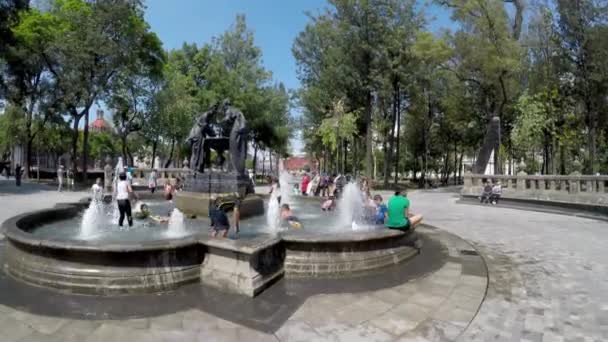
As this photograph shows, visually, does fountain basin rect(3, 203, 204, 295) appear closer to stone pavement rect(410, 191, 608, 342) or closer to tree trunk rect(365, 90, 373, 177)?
stone pavement rect(410, 191, 608, 342)

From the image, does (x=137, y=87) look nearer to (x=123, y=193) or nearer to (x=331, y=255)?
(x=123, y=193)

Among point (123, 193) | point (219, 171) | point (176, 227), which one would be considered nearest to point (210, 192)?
point (219, 171)

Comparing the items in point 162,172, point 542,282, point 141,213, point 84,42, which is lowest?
point 542,282

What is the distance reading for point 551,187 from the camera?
59.9 feet

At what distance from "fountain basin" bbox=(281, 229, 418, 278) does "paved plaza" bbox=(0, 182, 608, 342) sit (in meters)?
0.33

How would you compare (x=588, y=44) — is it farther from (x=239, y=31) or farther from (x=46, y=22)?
(x=46, y=22)

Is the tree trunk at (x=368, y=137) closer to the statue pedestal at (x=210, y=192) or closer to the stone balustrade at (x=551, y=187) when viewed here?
the stone balustrade at (x=551, y=187)

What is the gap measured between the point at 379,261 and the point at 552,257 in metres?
4.54

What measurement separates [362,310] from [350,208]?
8.33 metres

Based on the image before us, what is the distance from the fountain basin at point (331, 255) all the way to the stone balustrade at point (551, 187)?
1408cm

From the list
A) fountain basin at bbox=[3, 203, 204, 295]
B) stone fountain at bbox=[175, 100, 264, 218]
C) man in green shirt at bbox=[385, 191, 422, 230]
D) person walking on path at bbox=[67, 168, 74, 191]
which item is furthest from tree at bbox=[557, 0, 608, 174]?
person walking on path at bbox=[67, 168, 74, 191]

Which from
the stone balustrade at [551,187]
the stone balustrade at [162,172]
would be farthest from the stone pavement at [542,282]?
the stone balustrade at [162,172]

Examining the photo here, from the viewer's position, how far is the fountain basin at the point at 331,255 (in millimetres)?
6145

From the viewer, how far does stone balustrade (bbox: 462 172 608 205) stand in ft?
52.0
